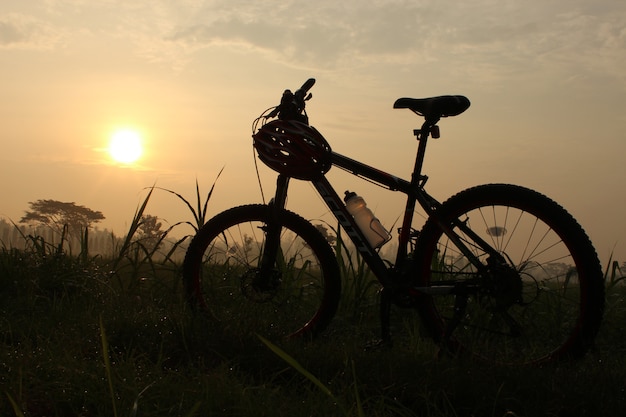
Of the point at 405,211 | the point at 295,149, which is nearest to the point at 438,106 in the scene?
the point at 405,211

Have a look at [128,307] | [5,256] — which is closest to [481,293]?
[128,307]

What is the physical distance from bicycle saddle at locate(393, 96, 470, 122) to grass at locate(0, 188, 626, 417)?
1.32 metres

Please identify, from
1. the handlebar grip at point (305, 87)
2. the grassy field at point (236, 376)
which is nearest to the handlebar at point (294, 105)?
the handlebar grip at point (305, 87)

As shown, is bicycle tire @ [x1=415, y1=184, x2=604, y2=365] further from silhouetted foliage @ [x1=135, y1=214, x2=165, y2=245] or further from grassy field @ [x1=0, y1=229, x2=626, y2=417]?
silhouetted foliage @ [x1=135, y1=214, x2=165, y2=245]

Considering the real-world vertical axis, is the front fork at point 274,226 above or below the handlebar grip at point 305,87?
below

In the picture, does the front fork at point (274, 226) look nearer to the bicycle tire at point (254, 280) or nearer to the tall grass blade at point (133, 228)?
the bicycle tire at point (254, 280)

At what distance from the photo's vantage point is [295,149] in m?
4.21

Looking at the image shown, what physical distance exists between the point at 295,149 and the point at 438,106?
900 millimetres

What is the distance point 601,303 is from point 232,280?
2440 millimetres

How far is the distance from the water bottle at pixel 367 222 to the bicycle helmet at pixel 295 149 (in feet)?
0.84

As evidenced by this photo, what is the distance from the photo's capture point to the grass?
9.16 feet

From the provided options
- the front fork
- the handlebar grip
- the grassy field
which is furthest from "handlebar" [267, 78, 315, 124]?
the grassy field

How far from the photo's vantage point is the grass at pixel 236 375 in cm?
279

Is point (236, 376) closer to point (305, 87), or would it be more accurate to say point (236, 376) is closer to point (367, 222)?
point (367, 222)
